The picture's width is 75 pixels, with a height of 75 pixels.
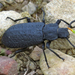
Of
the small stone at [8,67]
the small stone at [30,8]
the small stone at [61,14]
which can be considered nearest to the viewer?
the small stone at [8,67]

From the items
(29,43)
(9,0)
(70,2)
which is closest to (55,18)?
(70,2)

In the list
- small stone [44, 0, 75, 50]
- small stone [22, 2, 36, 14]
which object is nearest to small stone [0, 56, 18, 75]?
small stone [44, 0, 75, 50]

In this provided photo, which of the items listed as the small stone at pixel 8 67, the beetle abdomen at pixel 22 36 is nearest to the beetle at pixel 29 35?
the beetle abdomen at pixel 22 36

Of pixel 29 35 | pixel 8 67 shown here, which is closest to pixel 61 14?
pixel 29 35

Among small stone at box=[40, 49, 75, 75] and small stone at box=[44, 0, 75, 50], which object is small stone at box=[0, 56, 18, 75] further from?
small stone at box=[44, 0, 75, 50]

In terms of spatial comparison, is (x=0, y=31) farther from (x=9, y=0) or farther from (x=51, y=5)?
(x=51, y=5)

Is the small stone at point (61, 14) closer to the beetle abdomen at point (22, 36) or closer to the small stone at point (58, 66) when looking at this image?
the small stone at point (58, 66)

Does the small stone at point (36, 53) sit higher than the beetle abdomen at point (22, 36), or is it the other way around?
the beetle abdomen at point (22, 36)

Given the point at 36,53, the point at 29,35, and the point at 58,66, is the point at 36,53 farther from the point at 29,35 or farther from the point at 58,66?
the point at 58,66

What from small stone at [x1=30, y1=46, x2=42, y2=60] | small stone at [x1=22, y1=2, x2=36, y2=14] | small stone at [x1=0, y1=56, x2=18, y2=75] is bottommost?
small stone at [x1=30, y1=46, x2=42, y2=60]
